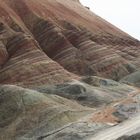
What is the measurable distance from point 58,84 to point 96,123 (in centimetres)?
1586

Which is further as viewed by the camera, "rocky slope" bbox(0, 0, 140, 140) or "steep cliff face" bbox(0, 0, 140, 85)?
"steep cliff face" bbox(0, 0, 140, 85)

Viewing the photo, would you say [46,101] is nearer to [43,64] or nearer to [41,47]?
[43,64]

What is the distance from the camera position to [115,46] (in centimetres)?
7581

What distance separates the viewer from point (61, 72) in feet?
192

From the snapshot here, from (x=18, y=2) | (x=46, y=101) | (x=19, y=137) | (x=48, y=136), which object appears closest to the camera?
(x=48, y=136)

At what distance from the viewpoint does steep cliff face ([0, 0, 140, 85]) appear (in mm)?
58859

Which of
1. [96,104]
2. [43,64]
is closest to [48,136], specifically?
[96,104]

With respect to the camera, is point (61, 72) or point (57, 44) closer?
point (61, 72)

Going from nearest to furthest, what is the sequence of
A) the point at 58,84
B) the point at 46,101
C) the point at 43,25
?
the point at 46,101
the point at 58,84
the point at 43,25

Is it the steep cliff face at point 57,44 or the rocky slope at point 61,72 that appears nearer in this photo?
the rocky slope at point 61,72

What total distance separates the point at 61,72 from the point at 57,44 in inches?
489

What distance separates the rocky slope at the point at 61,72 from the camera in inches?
1534

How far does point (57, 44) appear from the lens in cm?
7031

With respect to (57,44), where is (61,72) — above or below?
above
